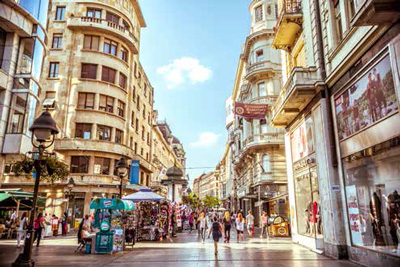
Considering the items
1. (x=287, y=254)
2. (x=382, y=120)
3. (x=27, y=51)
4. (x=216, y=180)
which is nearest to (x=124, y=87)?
(x=27, y=51)

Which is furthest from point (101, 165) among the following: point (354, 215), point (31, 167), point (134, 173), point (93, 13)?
point (354, 215)

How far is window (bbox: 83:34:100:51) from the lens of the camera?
3334 centimetres

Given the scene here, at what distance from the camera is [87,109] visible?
31266mm

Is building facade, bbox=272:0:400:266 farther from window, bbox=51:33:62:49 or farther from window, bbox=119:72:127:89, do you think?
window, bbox=51:33:62:49

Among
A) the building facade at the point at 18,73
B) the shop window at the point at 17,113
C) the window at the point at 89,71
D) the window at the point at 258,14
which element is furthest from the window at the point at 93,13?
the shop window at the point at 17,113

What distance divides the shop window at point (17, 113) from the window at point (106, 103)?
17566 millimetres

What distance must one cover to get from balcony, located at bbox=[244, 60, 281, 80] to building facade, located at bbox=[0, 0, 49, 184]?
21.9 metres

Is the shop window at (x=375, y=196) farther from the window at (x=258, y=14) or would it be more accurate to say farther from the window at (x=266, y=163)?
the window at (x=258, y=14)

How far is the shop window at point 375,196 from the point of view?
852 centimetres

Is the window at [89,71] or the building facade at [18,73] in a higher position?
the window at [89,71]

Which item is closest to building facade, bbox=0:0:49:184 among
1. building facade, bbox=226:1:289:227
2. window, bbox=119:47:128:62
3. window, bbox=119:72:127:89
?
window, bbox=119:72:127:89

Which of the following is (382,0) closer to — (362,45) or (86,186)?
(362,45)

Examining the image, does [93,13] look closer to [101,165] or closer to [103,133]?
[103,133]

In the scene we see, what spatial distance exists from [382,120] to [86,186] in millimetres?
27016
